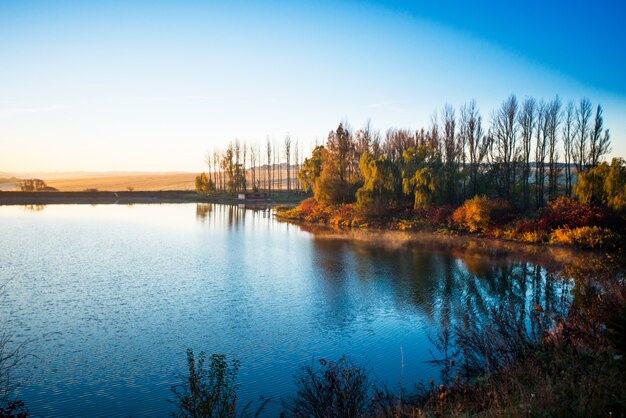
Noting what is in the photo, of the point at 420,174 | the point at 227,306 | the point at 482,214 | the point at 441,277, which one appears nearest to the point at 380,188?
the point at 420,174

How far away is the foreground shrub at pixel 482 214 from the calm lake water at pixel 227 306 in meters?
5.54

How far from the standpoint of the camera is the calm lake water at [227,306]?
11.5 metres

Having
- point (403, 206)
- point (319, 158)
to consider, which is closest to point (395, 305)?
point (403, 206)

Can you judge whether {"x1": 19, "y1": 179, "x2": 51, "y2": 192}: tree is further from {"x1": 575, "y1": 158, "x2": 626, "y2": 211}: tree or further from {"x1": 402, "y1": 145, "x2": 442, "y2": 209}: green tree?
{"x1": 575, "y1": 158, "x2": 626, "y2": 211}: tree

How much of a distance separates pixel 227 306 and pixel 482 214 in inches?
1112

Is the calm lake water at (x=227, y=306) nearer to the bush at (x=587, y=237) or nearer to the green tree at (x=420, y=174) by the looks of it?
the bush at (x=587, y=237)

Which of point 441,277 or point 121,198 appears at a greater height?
point 121,198

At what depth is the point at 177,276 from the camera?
23.2 metres

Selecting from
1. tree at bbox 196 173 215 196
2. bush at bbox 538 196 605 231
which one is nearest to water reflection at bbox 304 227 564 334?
bush at bbox 538 196 605 231

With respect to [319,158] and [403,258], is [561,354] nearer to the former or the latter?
[403,258]

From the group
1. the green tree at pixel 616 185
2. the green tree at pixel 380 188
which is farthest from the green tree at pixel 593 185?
the green tree at pixel 380 188

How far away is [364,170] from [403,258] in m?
24.5

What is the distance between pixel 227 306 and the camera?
58.4 ft

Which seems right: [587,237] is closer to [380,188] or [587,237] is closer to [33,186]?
[380,188]
